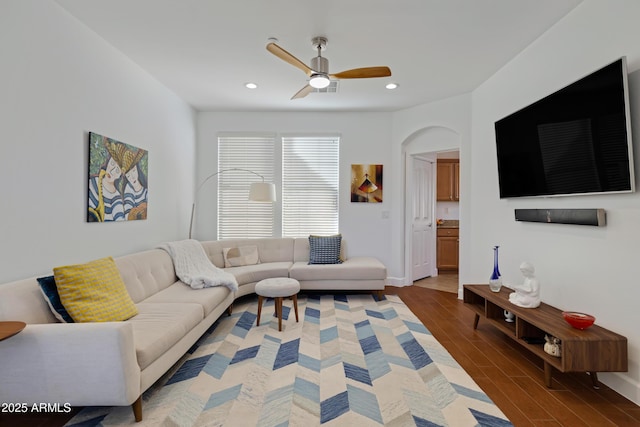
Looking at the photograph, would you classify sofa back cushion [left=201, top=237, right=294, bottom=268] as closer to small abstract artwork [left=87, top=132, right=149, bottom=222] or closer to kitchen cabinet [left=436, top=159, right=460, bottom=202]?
small abstract artwork [left=87, top=132, right=149, bottom=222]

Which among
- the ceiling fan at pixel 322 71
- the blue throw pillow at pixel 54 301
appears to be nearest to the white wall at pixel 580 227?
the ceiling fan at pixel 322 71

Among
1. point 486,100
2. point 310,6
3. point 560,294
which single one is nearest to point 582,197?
point 560,294

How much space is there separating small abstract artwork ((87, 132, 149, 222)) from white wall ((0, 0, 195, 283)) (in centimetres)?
8

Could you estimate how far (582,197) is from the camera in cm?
241

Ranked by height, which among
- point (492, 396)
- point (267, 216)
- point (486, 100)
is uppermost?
point (486, 100)

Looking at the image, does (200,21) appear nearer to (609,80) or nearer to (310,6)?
(310,6)

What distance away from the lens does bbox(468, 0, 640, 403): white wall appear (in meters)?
2.03

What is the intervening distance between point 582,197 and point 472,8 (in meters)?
1.73

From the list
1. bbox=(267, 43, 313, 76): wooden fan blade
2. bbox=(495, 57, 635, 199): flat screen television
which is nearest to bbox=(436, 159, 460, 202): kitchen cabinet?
bbox=(495, 57, 635, 199): flat screen television

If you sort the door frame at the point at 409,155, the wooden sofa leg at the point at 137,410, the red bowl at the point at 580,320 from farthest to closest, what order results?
1. the door frame at the point at 409,155
2. the red bowl at the point at 580,320
3. the wooden sofa leg at the point at 137,410

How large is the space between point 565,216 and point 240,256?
12.6 ft

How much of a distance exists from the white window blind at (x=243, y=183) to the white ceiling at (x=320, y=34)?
125 cm

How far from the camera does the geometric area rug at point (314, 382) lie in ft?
6.23

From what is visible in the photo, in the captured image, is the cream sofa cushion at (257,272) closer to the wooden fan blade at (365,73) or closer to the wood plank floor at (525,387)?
the wood plank floor at (525,387)
